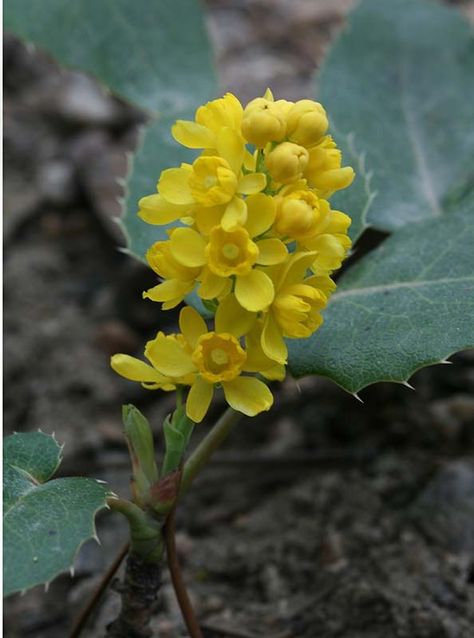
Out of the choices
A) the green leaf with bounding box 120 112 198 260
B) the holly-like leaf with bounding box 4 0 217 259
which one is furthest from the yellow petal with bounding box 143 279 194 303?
the holly-like leaf with bounding box 4 0 217 259

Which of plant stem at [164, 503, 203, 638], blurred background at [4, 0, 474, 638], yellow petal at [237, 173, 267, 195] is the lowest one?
blurred background at [4, 0, 474, 638]

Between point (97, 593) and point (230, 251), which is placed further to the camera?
point (97, 593)

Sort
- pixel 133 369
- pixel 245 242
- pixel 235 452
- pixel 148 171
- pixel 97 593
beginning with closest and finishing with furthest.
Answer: pixel 245 242, pixel 133 369, pixel 97 593, pixel 148 171, pixel 235 452

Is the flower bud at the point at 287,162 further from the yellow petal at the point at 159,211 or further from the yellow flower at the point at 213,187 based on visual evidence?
the yellow petal at the point at 159,211

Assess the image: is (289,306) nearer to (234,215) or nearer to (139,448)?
(234,215)

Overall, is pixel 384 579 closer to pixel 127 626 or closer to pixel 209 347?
pixel 127 626

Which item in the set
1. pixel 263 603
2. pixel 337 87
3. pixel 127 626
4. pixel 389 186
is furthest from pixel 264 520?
pixel 337 87

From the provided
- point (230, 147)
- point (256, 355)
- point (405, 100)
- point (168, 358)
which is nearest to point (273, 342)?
point (256, 355)

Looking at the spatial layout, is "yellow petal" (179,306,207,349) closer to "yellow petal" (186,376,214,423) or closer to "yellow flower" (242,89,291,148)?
"yellow petal" (186,376,214,423)
